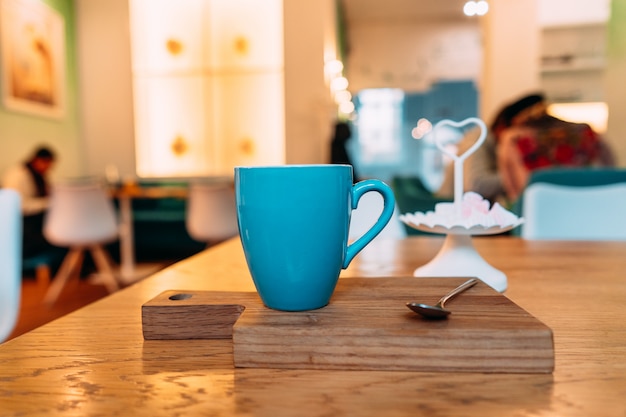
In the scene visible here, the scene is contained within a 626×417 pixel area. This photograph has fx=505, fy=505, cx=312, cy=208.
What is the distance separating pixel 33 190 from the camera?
A: 385cm

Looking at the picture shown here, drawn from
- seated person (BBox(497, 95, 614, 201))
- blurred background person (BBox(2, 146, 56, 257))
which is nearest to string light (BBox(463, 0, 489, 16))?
seated person (BBox(497, 95, 614, 201))

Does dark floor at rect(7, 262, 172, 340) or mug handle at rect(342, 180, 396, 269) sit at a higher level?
mug handle at rect(342, 180, 396, 269)

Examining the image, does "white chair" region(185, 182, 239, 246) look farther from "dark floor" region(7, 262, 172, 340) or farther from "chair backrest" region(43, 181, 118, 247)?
"dark floor" region(7, 262, 172, 340)

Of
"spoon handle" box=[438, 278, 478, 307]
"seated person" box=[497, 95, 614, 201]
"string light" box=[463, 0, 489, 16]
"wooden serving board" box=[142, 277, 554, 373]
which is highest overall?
"string light" box=[463, 0, 489, 16]

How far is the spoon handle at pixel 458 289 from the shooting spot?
0.42 meters

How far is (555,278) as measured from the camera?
0.65m

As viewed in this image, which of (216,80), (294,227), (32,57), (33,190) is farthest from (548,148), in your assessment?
(32,57)

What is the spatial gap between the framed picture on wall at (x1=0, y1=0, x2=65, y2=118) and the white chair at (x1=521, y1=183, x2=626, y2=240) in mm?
4114

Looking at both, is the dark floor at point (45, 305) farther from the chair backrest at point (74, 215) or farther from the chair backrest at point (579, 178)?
the chair backrest at point (579, 178)

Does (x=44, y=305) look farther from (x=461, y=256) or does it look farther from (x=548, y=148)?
(x=461, y=256)

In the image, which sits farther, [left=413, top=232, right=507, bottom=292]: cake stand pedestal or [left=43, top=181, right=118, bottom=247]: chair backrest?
[left=43, top=181, right=118, bottom=247]: chair backrest

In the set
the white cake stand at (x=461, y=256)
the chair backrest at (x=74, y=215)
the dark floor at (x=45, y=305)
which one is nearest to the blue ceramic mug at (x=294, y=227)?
the white cake stand at (x=461, y=256)

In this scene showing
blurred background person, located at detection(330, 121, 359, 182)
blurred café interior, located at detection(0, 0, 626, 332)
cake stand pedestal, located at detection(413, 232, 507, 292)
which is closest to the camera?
cake stand pedestal, located at detection(413, 232, 507, 292)

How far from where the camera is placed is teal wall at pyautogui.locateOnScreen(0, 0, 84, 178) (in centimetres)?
406
